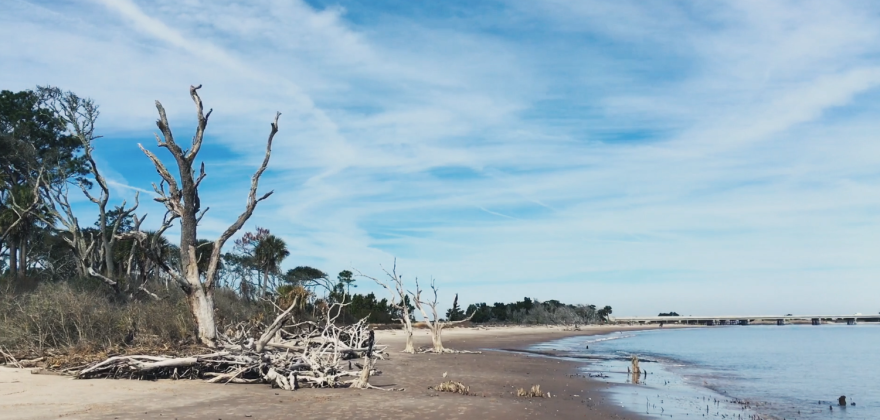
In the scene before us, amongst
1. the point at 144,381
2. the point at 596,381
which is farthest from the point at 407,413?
the point at 596,381

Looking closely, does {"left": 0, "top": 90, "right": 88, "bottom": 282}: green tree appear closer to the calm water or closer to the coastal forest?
the coastal forest

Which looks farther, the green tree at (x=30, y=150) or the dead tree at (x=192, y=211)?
the green tree at (x=30, y=150)

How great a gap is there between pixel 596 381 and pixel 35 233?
Answer: 3793 centimetres

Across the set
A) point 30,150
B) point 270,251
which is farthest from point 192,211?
point 270,251

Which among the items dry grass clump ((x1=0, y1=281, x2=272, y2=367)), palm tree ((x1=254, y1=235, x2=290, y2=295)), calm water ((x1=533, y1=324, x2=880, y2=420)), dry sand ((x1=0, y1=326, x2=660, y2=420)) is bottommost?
calm water ((x1=533, y1=324, x2=880, y2=420))

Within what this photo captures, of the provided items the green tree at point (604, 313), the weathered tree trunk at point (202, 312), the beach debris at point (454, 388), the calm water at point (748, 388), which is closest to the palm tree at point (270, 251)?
the calm water at point (748, 388)

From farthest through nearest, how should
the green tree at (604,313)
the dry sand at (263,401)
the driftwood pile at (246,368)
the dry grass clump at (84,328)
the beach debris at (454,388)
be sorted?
the green tree at (604,313) → the dry grass clump at (84,328) → the beach debris at (454,388) → the driftwood pile at (246,368) → the dry sand at (263,401)

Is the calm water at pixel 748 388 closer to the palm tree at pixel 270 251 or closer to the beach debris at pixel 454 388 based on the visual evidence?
the beach debris at pixel 454 388

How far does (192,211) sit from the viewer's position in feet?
60.0

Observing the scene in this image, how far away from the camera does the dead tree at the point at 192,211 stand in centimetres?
1711

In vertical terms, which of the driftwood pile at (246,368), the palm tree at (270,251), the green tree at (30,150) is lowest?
the driftwood pile at (246,368)

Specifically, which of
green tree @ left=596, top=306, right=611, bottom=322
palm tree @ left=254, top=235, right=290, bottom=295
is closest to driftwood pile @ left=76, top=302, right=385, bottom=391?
palm tree @ left=254, top=235, right=290, bottom=295

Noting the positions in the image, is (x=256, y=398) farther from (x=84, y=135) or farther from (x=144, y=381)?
(x=84, y=135)

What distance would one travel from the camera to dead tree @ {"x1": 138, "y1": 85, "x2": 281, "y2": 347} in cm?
1711
